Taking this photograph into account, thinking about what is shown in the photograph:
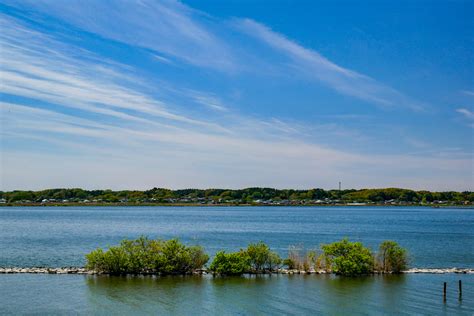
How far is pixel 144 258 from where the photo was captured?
157 feet

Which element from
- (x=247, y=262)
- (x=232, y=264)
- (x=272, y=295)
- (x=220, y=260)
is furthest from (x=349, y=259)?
(x=220, y=260)

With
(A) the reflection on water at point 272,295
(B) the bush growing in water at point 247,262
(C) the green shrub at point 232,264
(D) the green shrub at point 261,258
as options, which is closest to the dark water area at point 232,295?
(A) the reflection on water at point 272,295

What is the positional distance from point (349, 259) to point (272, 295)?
1147 cm

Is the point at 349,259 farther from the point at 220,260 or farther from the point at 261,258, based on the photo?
the point at 220,260

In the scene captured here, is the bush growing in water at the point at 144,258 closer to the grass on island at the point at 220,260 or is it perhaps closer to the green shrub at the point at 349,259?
the grass on island at the point at 220,260

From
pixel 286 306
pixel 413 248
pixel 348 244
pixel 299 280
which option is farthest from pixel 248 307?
pixel 413 248

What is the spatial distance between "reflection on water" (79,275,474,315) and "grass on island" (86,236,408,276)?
1321mm

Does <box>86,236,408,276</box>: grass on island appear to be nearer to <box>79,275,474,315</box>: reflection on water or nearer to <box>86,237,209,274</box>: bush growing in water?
<box>86,237,209,274</box>: bush growing in water

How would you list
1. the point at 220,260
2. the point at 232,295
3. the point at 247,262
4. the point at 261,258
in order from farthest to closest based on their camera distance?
the point at 261,258
the point at 247,262
the point at 220,260
the point at 232,295

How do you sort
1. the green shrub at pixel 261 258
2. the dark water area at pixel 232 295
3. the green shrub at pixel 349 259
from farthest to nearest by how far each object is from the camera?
the green shrub at pixel 261 258 < the green shrub at pixel 349 259 < the dark water area at pixel 232 295

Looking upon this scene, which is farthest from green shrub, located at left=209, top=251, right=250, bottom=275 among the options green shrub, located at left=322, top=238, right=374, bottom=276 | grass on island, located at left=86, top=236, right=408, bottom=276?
green shrub, located at left=322, top=238, right=374, bottom=276

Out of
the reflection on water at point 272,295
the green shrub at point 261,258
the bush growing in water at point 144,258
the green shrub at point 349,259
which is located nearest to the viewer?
the reflection on water at point 272,295

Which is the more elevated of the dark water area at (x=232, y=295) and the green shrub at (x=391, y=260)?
the green shrub at (x=391, y=260)

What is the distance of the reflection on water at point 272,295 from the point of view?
119 ft
